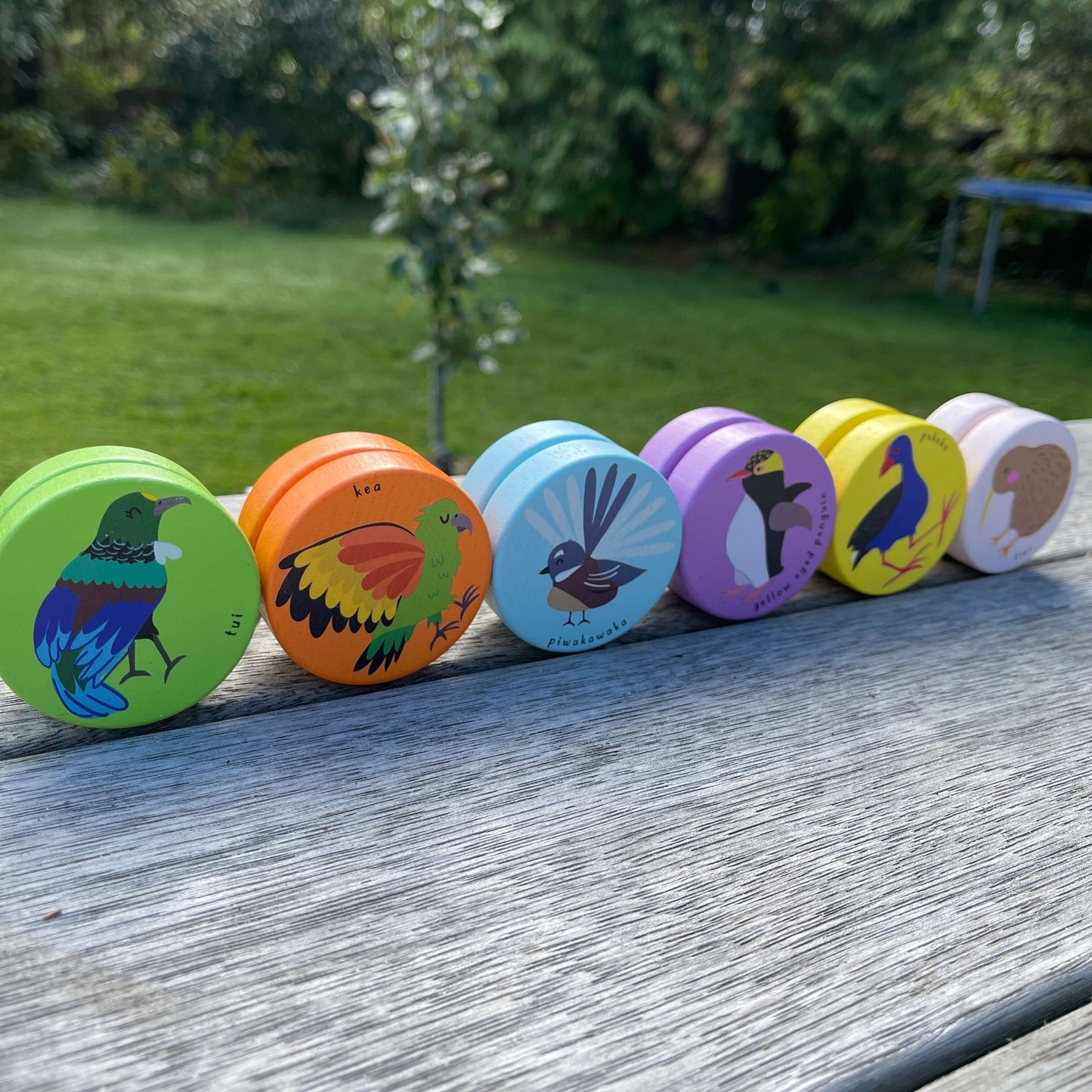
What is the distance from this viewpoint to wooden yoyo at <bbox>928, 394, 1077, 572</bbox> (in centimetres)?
144

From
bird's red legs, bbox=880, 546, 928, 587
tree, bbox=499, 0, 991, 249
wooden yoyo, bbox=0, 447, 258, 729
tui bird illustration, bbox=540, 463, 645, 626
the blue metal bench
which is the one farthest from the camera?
tree, bbox=499, 0, 991, 249

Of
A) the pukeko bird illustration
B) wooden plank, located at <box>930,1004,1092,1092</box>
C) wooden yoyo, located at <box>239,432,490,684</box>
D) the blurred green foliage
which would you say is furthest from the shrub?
wooden plank, located at <box>930,1004,1092,1092</box>

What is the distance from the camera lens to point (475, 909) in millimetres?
765

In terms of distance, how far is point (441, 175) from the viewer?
2.74 metres

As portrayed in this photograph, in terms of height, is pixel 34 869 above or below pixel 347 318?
above

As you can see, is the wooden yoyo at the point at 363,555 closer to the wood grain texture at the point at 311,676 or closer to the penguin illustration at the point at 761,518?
the wood grain texture at the point at 311,676

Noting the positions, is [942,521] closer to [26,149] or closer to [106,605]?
[106,605]

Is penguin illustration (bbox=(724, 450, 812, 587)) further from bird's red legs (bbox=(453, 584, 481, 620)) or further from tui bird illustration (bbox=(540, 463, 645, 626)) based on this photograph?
bird's red legs (bbox=(453, 584, 481, 620))

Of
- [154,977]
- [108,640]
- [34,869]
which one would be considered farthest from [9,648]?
[154,977]

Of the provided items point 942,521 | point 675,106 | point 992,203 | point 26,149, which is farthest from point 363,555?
point 26,149

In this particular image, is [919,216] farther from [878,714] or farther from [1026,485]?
[878,714]

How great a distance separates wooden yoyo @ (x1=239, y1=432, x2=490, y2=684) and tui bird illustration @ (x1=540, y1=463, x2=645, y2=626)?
0.09m

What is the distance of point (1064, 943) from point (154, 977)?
698mm

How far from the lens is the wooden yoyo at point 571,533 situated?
1123 mm
